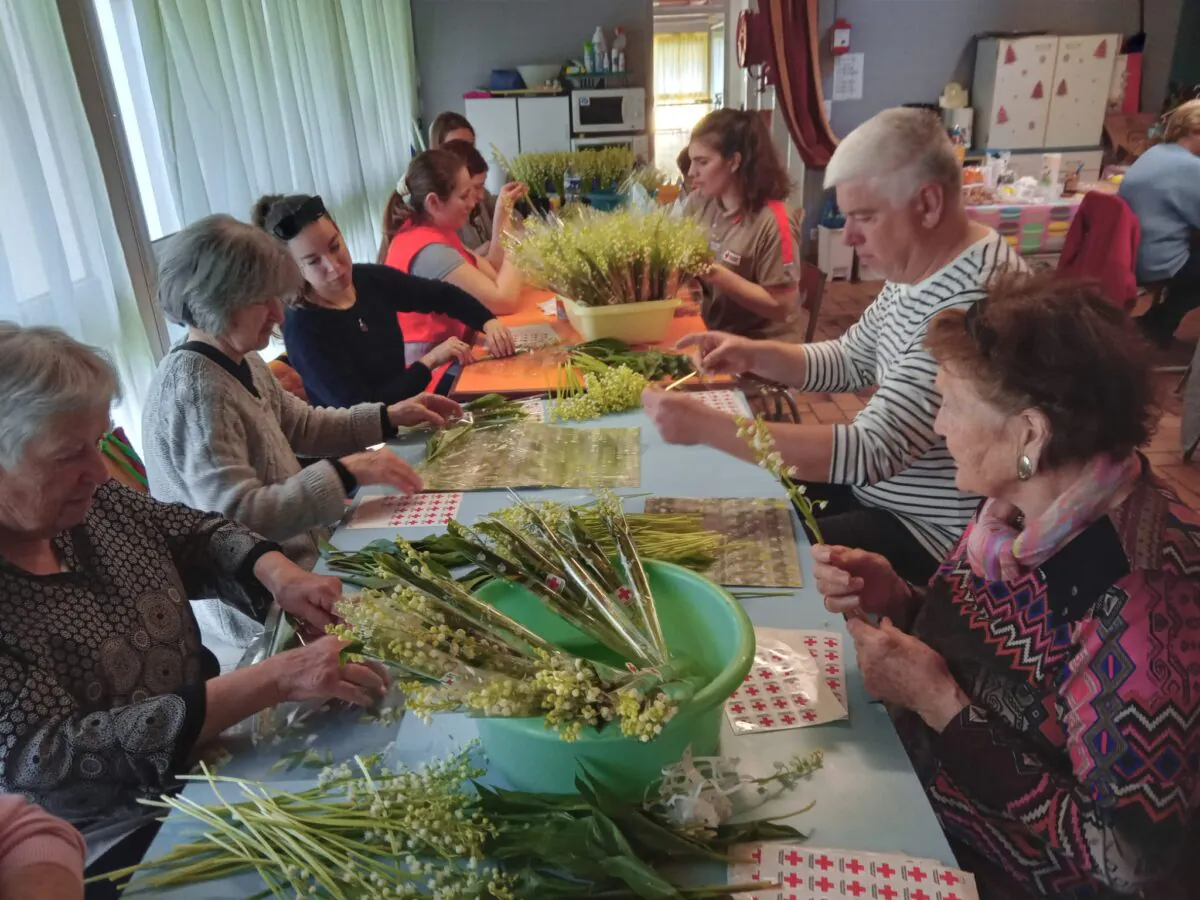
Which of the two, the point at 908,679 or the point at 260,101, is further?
the point at 260,101

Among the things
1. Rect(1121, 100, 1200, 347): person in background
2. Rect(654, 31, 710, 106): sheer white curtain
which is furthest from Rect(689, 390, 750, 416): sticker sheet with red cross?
Rect(654, 31, 710, 106): sheer white curtain

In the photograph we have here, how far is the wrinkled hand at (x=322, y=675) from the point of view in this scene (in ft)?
4.10

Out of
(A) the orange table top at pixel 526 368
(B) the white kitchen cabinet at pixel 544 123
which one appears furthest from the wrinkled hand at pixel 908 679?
(B) the white kitchen cabinet at pixel 544 123

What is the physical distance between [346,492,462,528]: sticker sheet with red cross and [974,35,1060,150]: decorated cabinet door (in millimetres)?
7746

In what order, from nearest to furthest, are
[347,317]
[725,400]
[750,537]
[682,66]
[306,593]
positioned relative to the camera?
1. [306,593]
2. [750,537]
3. [725,400]
4. [347,317]
5. [682,66]

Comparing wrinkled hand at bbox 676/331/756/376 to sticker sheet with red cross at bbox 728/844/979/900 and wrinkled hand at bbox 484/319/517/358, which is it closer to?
wrinkled hand at bbox 484/319/517/358

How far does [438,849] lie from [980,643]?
35.2 inches

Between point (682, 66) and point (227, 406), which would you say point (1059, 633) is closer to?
point (227, 406)

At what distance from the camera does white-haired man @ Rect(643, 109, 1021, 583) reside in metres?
1.79

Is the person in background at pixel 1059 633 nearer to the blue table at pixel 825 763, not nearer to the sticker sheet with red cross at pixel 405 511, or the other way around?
the blue table at pixel 825 763

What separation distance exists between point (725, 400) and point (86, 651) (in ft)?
5.68

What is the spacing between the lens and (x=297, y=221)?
2.48m

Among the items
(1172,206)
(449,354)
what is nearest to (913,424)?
(449,354)

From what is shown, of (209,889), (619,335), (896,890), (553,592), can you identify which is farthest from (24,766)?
(619,335)
